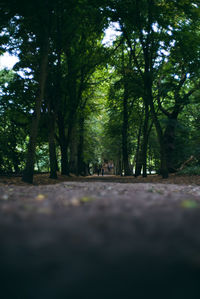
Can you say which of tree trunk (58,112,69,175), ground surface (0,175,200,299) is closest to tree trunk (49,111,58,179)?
tree trunk (58,112,69,175)

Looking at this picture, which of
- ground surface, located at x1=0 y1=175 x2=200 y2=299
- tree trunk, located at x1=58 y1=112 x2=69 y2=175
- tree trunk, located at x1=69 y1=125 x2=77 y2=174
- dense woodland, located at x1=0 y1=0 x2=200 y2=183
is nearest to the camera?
ground surface, located at x1=0 y1=175 x2=200 y2=299

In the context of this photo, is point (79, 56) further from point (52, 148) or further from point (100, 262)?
point (100, 262)

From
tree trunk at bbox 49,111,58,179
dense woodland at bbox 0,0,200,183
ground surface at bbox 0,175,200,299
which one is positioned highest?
dense woodland at bbox 0,0,200,183

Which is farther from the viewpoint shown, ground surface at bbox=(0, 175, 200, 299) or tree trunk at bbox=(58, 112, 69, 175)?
tree trunk at bbox=(58, 112, 69, 175)

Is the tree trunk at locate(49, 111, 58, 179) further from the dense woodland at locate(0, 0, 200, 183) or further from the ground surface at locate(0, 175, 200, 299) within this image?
the ground surface at locate(0, 175, 200, 299)

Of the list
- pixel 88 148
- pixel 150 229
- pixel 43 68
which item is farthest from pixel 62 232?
pixel 88 148

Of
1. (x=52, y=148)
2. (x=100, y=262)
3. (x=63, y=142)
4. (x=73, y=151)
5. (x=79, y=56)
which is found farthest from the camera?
(x=73, y=151)

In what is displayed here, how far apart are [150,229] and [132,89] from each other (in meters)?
13.4

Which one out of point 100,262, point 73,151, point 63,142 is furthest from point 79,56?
point 100,262

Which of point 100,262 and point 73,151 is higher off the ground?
point 73,151

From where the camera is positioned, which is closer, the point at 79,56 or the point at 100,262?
the point at 100,262

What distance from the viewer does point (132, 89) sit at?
14297 millimetres

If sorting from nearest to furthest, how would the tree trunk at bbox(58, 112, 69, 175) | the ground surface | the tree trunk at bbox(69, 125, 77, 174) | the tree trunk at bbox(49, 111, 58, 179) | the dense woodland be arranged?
the ground surface
the dense woodland
the tree trunk at bbox(49, 111, 58, 179)
the tree trunk at bbox(58, 112, 69, 175)
the tree trunk at bbox(69, 125, 77, 174)

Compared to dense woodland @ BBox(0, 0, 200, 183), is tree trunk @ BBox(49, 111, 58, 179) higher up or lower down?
lower down
